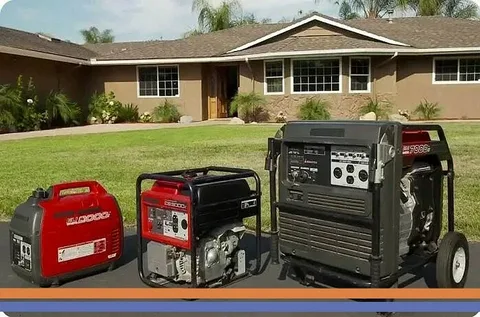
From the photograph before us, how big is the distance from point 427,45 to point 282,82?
5.83 m

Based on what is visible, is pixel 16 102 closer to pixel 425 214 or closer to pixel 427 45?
pixel 427 45

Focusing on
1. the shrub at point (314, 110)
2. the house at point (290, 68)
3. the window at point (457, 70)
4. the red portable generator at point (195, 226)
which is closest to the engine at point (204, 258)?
the red portable generator at point (195, 226)

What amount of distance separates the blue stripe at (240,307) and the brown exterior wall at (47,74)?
18435mm

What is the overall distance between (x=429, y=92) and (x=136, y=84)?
12356 mm

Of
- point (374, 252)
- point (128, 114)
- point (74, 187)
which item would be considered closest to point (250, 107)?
point (128, 114)

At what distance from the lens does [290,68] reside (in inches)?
886

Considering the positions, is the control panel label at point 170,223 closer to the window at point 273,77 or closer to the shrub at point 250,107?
the shrub at point 250,107

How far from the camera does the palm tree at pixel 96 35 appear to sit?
5828cm

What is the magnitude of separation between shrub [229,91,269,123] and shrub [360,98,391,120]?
391cm

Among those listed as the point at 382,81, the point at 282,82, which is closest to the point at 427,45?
the point at 382,81

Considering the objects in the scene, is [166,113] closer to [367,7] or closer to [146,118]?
[146,118]

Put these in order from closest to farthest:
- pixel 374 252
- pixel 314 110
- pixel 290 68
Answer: pixel 374 252
pixel 314 110
pixel 290 68

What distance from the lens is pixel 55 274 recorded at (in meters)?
4.09

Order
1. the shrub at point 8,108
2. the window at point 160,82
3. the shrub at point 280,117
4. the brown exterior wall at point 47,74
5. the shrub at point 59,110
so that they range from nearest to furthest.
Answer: the shrub at point 8,108 < the brown exterior wall at point 47,74 < the shrub at point 59,110 < the shrub at point 280,117 < the window at point 160,82
